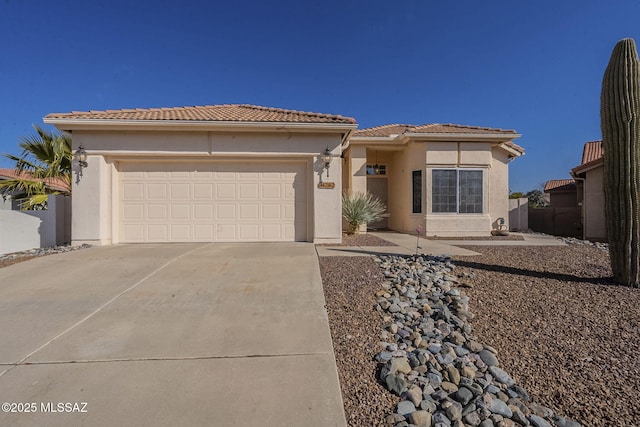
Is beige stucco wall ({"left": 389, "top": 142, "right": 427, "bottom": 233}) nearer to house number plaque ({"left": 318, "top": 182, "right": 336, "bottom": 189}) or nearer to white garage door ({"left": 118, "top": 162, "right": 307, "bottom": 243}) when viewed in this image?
house number plaque ({"left": 318, "top": 182, "right": 336, "bottom": 189})

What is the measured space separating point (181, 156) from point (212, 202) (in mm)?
1578

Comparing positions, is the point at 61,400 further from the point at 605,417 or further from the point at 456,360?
the point at 605,417

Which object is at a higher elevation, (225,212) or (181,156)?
(181,156)

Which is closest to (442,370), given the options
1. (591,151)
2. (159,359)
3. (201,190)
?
(159,359)

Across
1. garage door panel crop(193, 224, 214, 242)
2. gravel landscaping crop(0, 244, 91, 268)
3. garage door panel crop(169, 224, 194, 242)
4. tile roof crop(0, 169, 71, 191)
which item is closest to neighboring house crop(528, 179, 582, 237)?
garage door panel crop(193, 224, 214, 242)

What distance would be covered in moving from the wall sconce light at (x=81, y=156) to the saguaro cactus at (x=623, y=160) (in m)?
11.8

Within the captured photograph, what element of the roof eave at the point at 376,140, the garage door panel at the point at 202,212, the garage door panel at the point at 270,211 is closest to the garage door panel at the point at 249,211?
the garage door panel at the point at 270,211

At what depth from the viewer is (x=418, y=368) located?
2.69 metres

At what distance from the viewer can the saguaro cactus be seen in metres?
4.63

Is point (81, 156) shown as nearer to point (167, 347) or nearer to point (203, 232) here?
point (203, 232)

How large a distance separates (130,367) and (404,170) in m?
11.1

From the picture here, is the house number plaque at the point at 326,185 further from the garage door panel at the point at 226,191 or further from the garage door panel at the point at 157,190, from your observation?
the garage door panel at the point at 157,190

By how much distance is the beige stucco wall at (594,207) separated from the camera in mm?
11630

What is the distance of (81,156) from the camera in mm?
7883
